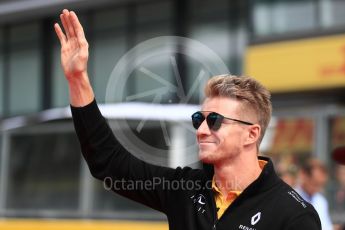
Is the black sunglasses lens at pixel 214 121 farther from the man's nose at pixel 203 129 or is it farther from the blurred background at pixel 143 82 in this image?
the blurred background at pixel 143 82

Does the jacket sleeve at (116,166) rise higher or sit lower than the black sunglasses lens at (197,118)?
lower

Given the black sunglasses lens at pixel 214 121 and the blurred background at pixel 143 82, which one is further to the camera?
the blurred background at pixel 143 82

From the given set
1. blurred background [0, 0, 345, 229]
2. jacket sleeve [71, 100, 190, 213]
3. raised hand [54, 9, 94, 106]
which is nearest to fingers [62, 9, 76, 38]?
raised hand [54, 9, 94, 106]

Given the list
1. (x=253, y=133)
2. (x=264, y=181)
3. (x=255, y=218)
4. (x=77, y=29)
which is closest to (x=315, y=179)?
(x=253, y=133)

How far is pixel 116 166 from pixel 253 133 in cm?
58

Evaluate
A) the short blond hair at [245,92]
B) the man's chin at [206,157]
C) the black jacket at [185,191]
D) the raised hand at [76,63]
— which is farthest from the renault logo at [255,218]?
the raised hand at [76,63]

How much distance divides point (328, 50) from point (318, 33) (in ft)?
1.40

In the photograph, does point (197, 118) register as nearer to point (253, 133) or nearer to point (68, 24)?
point (253, 133)

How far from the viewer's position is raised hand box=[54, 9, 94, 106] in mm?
2803

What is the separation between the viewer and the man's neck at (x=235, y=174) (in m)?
2.79

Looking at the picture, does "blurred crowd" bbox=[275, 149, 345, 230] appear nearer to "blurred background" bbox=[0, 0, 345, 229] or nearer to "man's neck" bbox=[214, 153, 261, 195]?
"blurred background" bbox=[0, 0, 345, 229]

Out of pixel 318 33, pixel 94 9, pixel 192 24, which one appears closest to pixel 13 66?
pixel 94 9

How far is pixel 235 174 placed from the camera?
2.79m

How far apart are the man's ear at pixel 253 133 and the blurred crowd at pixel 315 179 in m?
4.15
